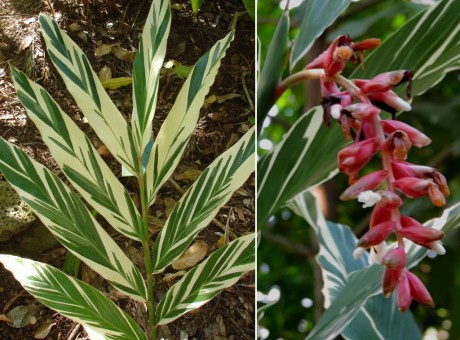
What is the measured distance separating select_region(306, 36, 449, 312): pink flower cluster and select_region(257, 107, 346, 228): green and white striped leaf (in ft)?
0.43

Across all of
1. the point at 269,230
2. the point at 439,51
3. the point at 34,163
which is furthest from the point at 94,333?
the point at 269,230

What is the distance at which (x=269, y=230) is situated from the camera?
1.39 meters

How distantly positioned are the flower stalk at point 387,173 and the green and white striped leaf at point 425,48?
15 cm

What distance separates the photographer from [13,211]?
608 millimetres

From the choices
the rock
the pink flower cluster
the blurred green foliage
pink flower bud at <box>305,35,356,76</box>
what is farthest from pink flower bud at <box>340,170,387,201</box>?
the blurred green foliage

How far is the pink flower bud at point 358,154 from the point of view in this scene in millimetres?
507

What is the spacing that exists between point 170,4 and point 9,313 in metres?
0.38

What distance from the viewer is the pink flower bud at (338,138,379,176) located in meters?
0.51

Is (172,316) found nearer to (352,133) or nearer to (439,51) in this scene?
(352,133)

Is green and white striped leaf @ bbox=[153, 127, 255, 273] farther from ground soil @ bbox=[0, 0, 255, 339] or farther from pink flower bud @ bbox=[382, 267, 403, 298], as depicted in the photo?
pink flower bud @ bbox=[382, 267, 403, 298]

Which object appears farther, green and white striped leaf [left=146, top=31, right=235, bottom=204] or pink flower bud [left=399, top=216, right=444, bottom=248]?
green and white striped leaf [left=146, top=31, right=235, bottom=204]

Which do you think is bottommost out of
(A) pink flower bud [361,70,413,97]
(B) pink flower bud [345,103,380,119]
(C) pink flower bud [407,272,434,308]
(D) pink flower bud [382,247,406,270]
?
(C) pink flower bud [407,272,434,308]

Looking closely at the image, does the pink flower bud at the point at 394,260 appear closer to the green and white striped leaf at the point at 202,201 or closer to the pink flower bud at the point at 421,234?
the pink flower bud at the point at 421,234

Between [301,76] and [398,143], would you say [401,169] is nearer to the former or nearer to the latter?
[398,143]
